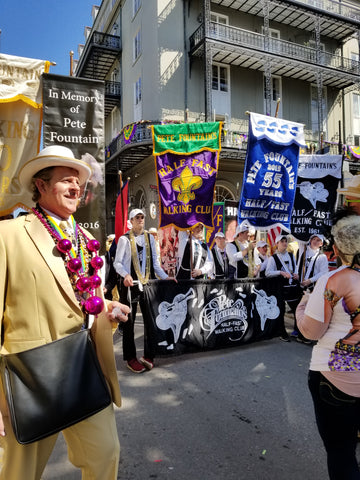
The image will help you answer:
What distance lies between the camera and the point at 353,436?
1.92 m

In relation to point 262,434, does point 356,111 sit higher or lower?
higher

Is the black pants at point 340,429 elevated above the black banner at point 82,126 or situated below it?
below

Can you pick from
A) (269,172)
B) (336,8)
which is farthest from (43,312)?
(336,8)

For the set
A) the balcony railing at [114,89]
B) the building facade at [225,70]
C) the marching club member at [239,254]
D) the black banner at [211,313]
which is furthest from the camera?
the balcony railing at [114,89]

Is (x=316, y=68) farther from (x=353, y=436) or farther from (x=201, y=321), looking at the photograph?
(x=353, y=436)

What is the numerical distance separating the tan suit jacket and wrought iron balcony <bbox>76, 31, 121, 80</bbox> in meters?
23.3

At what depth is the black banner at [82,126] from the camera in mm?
3357

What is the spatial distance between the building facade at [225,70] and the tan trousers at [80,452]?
1591cm

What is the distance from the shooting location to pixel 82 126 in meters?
3.49

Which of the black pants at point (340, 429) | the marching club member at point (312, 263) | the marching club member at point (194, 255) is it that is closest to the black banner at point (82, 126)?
the black pants at point (340, 429)

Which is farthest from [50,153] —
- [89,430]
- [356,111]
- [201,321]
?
[356,111]

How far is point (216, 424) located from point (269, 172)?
399 cm

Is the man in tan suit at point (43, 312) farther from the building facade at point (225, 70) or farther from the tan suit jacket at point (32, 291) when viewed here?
the building facade at point (225, 70)

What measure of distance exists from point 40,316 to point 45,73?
253 centimetres
